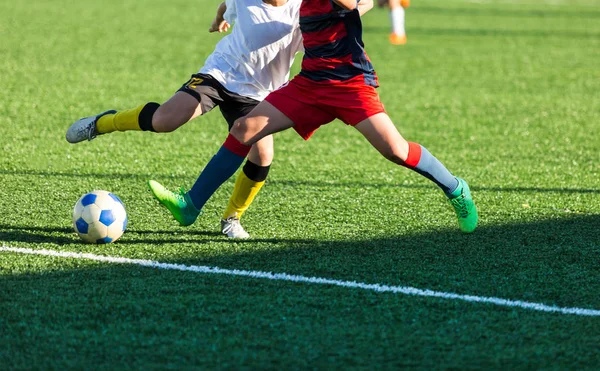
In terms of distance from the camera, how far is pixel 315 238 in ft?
18.1

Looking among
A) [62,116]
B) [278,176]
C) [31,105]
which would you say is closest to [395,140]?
[278,176]

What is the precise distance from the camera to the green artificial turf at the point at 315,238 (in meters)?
3.81

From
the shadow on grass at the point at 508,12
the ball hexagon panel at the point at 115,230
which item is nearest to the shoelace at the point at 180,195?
the ball hexagon panel at the point at 115,230

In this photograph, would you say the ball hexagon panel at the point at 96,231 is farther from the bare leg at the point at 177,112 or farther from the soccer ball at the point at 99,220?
the bare leg at the point at 177,112

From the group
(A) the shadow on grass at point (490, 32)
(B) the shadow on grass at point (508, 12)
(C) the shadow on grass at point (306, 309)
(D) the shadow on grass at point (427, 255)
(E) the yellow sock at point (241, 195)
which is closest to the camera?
(C) the shadow on grass at point (306, 309)

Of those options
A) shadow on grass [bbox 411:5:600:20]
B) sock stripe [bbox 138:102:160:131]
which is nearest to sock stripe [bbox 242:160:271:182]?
sock stripe [bbox 138:102:160:131]

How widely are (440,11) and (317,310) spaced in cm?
1907

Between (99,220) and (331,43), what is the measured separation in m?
1.66

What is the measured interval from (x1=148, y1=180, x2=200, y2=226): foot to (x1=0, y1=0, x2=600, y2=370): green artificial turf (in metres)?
0.16

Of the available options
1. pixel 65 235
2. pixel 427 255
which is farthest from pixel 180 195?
pixel 427 255

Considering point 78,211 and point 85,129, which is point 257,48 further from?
point 78,211

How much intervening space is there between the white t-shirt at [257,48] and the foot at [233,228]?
78cm

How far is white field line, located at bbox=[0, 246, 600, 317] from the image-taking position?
14.2 ft

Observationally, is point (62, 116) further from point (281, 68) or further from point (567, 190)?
point (567, 190)
